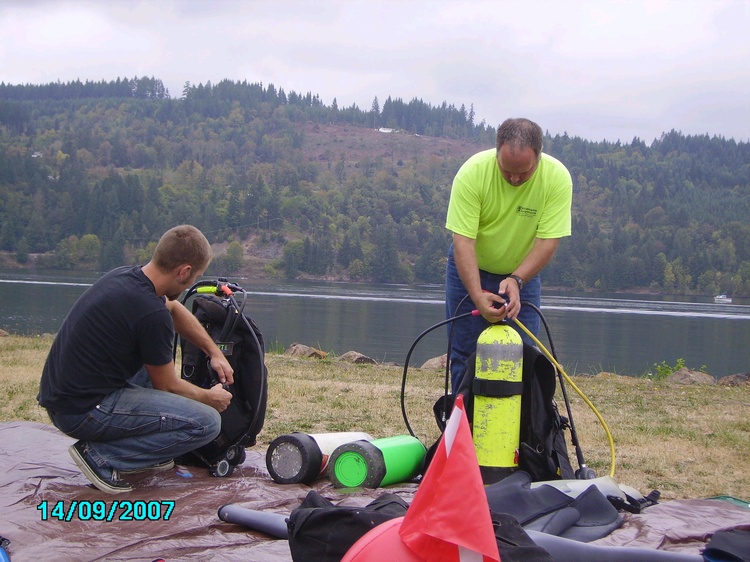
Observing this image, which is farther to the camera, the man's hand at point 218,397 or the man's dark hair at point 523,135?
the man's dark hair at point 523,135

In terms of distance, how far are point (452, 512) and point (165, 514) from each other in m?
2.03

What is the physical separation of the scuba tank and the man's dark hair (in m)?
2.00

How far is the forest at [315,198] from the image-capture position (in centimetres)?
9100

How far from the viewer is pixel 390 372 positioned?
11.9 meters

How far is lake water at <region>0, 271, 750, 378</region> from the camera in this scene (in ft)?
81.6

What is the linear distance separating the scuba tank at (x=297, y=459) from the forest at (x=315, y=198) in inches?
3214

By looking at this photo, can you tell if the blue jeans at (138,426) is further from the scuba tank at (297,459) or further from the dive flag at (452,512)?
the dive flag at (452,512)

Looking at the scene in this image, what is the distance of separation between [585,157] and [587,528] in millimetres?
165763

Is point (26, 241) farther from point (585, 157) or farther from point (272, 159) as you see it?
point (585, 157)

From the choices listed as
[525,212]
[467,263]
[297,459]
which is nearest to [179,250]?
[297,459]

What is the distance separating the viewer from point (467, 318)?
493 cm

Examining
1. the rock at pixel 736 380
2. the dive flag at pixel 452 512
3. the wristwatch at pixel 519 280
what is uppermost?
the wristwatch at pixel 519 280

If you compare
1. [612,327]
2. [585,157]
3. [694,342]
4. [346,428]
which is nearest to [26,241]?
[612,327]

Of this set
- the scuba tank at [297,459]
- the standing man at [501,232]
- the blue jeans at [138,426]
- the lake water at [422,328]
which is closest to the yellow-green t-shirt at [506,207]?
the standing man at [501,232]
